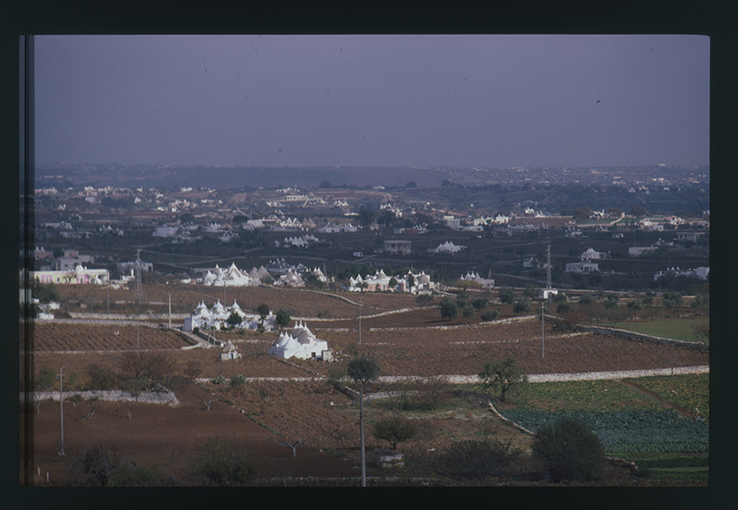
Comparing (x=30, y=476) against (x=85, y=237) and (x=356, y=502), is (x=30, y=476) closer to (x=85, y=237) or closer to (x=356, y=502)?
(x=356, y=502)

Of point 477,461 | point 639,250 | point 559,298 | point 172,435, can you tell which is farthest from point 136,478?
point 639,250

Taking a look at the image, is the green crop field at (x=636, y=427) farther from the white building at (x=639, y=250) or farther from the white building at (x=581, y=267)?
the white building at (x=639, y=250)

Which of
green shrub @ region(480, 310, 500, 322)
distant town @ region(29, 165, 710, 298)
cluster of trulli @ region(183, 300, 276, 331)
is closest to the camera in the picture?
distant town @ region(29, 165, 710, 298)

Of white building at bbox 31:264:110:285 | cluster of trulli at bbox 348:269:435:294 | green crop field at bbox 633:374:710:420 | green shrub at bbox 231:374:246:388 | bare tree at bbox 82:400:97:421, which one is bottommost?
green crop field at bbox 633:374:710:420

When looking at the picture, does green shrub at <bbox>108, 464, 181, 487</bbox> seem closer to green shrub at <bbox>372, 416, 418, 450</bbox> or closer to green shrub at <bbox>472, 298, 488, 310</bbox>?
green shrub at <bbox>372, 416, 418, 450</bbox>

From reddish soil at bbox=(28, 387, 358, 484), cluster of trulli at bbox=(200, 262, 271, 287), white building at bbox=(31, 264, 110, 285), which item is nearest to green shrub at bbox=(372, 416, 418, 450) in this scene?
reddish soil at bbox=(28, 387, 358, 484)

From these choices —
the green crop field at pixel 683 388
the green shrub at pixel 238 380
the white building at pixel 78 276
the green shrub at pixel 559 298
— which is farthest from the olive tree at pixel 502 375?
the white building at pixel 78 276
